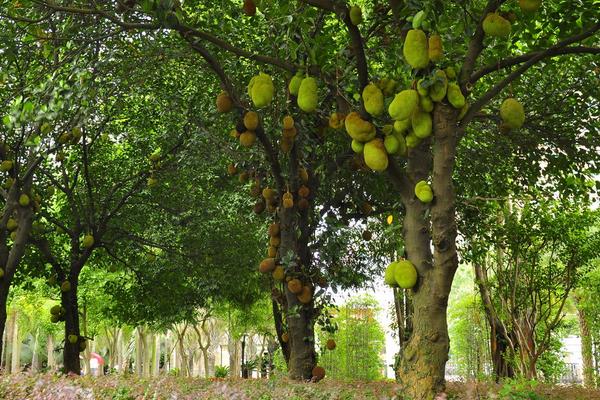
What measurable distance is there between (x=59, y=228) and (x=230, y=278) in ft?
10.8

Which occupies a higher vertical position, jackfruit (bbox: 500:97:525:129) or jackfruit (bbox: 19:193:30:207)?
jackfruit (bbox: 19:193:30:207)

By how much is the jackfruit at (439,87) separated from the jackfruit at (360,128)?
1.60ft

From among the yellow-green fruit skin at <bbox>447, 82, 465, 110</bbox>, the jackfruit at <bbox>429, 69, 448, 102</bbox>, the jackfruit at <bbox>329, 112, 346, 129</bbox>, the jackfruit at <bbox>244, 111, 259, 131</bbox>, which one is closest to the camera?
the jackfruit at <bbox>429, 69, 448, 102</bbox>

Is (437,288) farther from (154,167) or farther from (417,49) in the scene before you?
(154,167)

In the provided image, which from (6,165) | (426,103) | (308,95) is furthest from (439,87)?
(6,165)

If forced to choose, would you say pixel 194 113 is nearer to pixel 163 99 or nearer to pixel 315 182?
pixel 163 99

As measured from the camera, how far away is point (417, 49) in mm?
3896

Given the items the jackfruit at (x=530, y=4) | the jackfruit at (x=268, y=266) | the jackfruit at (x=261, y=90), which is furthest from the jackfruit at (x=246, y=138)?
the jackfruit at (x=530, y=4)

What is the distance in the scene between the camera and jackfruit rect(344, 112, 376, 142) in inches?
166

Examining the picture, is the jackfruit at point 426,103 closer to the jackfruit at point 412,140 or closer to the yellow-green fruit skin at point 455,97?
the yellow-green fruit skin at point 455,97

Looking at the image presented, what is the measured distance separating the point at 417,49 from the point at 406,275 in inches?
59.7

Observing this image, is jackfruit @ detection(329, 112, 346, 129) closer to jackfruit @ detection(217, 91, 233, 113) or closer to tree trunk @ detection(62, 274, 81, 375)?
jackfruit @ detection(217, 91, 233, 113)

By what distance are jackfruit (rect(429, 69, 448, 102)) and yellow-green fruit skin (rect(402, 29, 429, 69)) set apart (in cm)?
12

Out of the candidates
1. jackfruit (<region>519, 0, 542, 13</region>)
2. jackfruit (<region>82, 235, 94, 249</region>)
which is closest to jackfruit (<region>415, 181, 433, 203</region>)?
jackfruit (<region>519, 0, 542, 13</region>)
